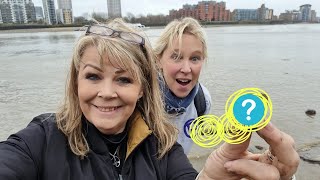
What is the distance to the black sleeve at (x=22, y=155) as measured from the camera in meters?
1.77

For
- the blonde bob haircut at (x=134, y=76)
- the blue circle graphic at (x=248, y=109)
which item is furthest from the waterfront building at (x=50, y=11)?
the blue circle graphic at (x=248, y=109)

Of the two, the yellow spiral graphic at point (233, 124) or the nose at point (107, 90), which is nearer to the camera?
the yellow spiral graphic at point (233, 124)

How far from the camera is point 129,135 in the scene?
2.26 meters

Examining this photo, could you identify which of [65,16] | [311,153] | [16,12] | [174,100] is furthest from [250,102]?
[16,12]

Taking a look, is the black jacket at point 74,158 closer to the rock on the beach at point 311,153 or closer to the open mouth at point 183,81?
the open mouth at point 183,81

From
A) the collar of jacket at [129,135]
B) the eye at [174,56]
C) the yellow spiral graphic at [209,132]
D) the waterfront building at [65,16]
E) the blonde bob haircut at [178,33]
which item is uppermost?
the blonde bob haircut at [178,33]

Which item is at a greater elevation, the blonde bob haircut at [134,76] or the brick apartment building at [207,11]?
the blonde bob haircut at [134,76]

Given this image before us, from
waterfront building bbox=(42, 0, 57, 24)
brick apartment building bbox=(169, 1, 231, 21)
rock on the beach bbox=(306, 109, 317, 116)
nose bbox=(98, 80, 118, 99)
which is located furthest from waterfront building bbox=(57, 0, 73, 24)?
nose bbox=(98, 80, 118, 99)

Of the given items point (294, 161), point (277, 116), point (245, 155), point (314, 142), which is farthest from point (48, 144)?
point (277, 116)

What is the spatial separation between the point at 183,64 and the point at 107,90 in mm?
1631

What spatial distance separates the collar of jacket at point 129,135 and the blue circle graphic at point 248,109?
2.78 feet

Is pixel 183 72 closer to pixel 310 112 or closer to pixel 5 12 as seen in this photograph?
pixel 310 112

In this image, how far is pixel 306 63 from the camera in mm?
21844

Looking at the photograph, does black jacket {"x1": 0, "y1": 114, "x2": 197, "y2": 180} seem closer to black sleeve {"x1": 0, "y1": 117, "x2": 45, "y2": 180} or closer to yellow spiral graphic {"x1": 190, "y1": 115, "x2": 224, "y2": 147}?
black sleeve {"x1": 0, "y1": 117, "x2": 45, "y2": 180}
